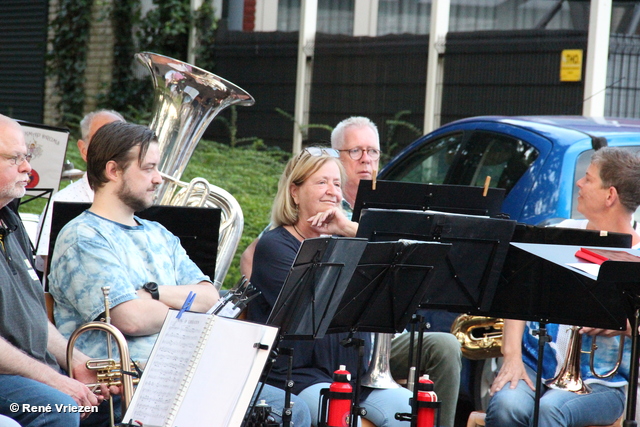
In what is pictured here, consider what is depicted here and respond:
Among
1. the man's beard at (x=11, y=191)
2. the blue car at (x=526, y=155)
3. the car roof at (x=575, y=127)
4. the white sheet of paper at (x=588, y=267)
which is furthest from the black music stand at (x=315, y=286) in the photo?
the car roof at (x=575, y=127)

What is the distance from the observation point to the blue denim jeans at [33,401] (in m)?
2.90

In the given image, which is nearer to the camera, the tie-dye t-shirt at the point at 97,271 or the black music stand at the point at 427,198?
the tie-dye t-shirt at the point at 97,271

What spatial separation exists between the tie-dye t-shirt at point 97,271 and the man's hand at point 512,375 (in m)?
1.54

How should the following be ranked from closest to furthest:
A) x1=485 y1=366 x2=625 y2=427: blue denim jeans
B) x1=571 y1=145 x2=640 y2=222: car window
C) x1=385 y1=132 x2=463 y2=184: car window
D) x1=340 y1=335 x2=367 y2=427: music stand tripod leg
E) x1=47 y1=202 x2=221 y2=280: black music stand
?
x1=340 y1=335 x2=367 y2=427: music stand tripod leg, x1=485 y1=366 x2=625 y2=427: blue denim jeans, x1=47 y1=202 x2=221 y2=280: black music stand, x1=571 y1=145 x2=640 y2=222: car window, x1=385 y1=132 x2=463 y2=184: car window

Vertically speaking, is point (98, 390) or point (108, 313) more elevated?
point (108, 313)

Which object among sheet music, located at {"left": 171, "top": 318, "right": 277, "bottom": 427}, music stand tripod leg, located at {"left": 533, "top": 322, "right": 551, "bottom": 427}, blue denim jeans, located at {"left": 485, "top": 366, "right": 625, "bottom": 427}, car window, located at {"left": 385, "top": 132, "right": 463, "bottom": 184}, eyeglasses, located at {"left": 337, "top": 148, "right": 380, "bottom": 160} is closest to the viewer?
sheet music, located at {"left": 171, "top": 318, "right": 277, "bottom": 427}

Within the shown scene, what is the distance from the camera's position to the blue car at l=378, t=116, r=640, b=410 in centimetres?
472

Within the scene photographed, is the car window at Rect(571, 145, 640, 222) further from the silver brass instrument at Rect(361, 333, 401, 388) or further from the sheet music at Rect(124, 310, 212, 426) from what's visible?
the sheet music at Rect(124, 310, 212, 426)

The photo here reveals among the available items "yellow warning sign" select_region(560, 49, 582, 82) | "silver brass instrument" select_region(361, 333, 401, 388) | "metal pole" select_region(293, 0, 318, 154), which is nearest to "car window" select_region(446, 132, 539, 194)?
"silver brass instrument" select_region(361, 333, 401, 388)

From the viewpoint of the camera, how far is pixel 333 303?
307 cm

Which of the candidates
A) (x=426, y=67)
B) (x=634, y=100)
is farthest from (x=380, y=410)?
(x=426, y=67)

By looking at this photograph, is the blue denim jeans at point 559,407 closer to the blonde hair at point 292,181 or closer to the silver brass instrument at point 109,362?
the blonde hair at point 292,181

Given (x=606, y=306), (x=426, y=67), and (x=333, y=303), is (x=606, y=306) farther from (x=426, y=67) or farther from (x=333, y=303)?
(x=426, y=67)

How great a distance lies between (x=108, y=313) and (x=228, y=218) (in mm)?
1736
